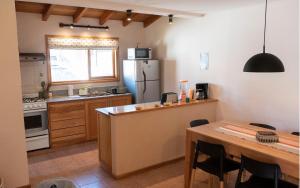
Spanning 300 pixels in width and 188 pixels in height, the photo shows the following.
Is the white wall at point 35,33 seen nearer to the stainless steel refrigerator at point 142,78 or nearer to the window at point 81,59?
the window at point 81,59

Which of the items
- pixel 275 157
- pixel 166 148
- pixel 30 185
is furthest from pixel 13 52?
pixel 275 157

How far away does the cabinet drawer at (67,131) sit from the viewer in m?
4.76

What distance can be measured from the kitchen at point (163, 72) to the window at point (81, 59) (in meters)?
0.02

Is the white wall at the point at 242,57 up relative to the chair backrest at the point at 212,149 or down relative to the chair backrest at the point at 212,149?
up

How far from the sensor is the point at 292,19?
3.50 meters

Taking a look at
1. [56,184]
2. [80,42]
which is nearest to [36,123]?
[80,42]

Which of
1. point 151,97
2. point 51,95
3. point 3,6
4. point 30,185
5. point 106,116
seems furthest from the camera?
point 151,97

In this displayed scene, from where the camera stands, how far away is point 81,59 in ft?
18.7

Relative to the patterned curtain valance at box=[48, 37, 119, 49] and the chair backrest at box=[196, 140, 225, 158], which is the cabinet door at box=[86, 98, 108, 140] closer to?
the patterned curtain valance at box=[48, 37, 119, 49]

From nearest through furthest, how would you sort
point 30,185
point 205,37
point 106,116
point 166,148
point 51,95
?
point 30,185 < point 106,116 < point 166,148 < point 205,37 < point 51,95

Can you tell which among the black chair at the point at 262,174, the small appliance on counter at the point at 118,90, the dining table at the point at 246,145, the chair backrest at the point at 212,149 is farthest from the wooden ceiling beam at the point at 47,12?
the black chair at the point at 262,174

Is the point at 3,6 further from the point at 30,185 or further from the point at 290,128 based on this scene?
the point at 290,128

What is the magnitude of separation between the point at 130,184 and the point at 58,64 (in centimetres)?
321

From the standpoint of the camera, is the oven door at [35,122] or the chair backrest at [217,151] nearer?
the chair backrest at [217,151]
